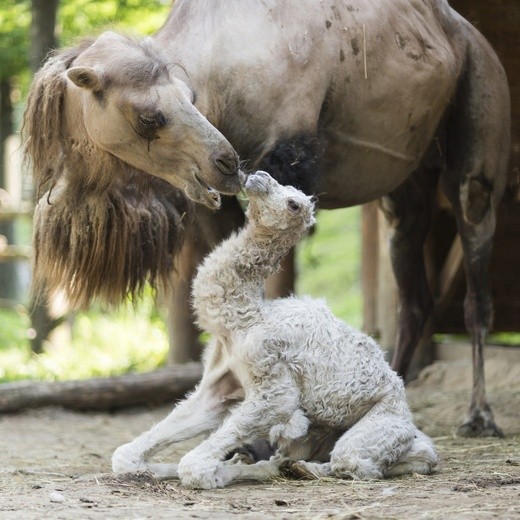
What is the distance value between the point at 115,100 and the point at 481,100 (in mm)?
2576

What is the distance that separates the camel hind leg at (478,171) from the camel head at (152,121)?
7.20 feet

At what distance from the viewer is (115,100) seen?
4.34m

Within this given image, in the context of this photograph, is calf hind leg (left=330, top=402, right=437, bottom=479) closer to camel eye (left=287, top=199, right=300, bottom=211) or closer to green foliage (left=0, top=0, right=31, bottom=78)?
camel eye (left=287, top=199, right=300, bottom=211)

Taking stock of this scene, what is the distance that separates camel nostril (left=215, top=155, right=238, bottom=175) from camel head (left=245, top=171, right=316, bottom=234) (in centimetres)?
19

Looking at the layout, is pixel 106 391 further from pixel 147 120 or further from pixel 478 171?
pixel 147 120

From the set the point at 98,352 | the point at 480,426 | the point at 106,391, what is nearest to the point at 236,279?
the point at 480,426

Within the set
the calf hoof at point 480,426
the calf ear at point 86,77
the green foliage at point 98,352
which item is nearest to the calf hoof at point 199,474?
the calf ear at point 86,77

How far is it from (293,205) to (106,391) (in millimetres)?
3708

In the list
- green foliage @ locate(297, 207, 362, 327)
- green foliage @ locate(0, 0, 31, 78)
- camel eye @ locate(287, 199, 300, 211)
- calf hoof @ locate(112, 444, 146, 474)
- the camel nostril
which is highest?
green foliage @ locate(0, 0, 31, 78)

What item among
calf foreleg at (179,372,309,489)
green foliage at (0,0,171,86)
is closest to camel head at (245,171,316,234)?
calf foreleg at (179,372,309,489)

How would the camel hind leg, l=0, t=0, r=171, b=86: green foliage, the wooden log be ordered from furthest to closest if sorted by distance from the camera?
l=0, t=0, r=171, b=86: green foliage < the wooden log < the camel hind leg

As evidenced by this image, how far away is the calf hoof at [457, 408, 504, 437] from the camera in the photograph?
578cm

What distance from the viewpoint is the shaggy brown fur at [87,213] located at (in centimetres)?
472

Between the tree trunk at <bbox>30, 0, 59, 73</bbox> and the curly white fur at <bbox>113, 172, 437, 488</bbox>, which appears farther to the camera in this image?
the tree trunk at <bbox>30, 0, 59, 73</bbox>
